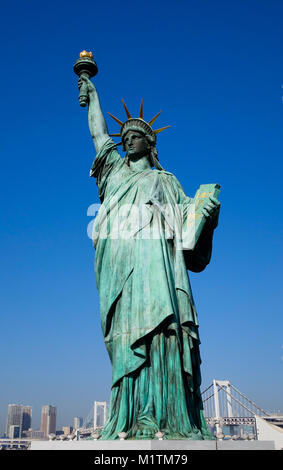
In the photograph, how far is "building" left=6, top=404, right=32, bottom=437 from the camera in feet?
192

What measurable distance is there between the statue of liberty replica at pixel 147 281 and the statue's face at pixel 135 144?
0.02m

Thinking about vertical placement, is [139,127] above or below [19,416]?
below

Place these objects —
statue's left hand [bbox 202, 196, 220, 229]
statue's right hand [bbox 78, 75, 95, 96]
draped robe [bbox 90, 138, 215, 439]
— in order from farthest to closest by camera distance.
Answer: statue's right hand [bbox 78, 75, 95, 96]
statue's left hand [bbox 202, 196, 220, 229]
draped robe [bbox 90, 138, 215, 439]

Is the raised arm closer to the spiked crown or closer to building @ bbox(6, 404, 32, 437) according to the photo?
the spiked crown

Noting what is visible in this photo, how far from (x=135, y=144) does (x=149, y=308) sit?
3.50 metres

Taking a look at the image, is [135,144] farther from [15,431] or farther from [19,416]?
[19,416]

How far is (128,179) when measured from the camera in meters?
9.23

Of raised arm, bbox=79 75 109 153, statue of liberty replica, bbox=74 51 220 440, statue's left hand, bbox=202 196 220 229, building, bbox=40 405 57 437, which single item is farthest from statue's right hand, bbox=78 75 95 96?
building, bbox=40 405 57 437

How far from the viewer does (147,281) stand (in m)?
7.76

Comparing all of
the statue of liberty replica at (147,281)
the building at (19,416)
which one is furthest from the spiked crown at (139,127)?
the building at (19,416)

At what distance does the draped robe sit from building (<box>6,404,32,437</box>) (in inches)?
2147

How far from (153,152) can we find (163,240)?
91.0 inches

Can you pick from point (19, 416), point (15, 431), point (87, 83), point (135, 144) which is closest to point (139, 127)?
point (135, 144)

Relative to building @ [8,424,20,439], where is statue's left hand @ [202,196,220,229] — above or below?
below
